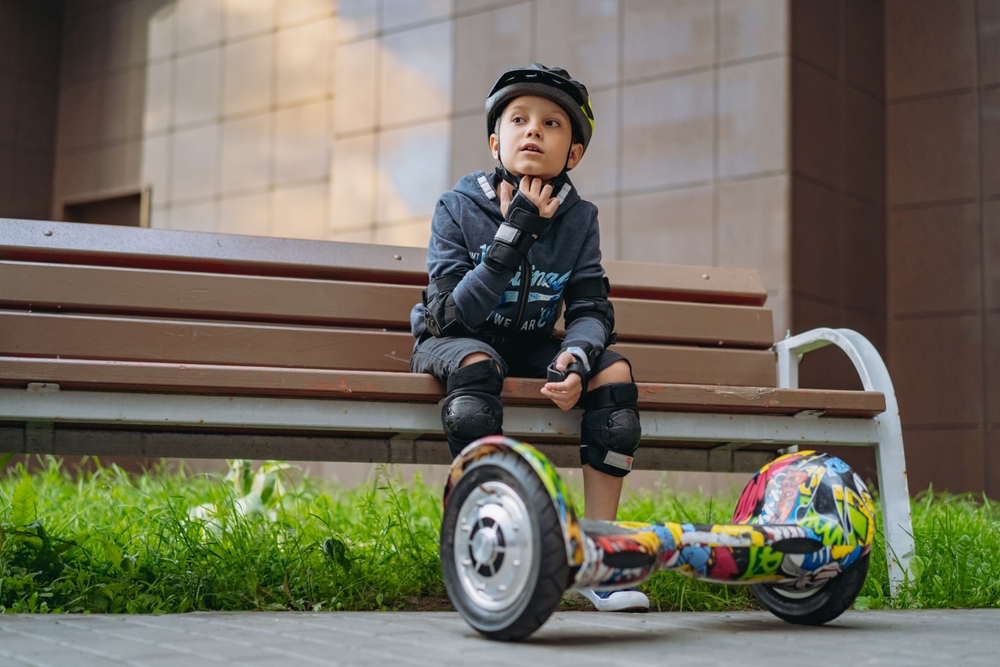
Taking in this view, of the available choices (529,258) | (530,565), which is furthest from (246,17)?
(530,565)

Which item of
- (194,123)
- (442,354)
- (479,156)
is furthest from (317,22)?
(442,354)

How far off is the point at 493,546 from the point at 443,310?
2.94 feet

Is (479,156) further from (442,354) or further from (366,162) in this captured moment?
(442,354)

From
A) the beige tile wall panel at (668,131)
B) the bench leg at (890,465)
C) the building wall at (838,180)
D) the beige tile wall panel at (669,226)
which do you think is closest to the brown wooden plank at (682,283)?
the bench leg at (890,465)

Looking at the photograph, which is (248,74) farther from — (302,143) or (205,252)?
(205,252)

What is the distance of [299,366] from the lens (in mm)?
3432

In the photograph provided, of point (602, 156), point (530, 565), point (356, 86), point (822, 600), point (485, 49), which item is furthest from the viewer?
point (356, 86)

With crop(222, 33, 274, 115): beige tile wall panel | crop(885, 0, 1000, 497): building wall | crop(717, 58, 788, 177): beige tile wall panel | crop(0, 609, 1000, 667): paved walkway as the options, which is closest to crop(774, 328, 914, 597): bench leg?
crop(0, 609, 1000, 667): paved walkway

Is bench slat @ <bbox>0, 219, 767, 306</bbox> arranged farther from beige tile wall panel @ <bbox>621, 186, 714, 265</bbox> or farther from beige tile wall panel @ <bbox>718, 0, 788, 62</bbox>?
beige tile wall panel @ <bbox>718, 0, 788, 62</bbox>

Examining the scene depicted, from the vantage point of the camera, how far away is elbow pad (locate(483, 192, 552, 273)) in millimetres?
2838

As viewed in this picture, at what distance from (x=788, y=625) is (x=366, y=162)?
20.3 feet

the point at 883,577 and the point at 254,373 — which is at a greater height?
the point at 254,373

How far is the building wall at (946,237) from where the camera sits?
6.78 metres

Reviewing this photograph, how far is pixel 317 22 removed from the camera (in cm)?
977
